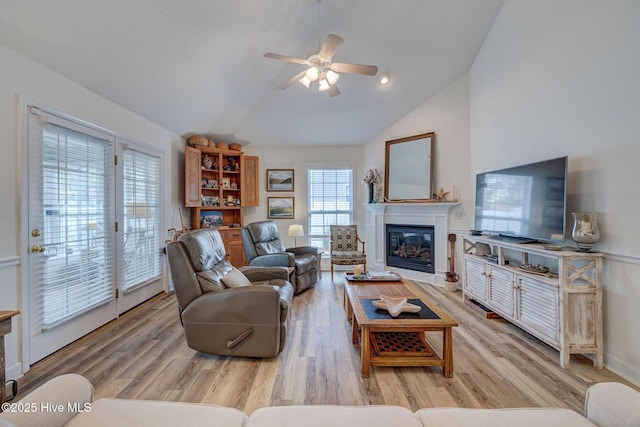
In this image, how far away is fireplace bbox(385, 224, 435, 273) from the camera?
453 cm

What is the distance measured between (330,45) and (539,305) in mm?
2987

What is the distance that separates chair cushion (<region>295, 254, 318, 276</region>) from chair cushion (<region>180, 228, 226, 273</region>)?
4.68ft

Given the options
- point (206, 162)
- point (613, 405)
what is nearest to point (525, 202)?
point (613, 405)

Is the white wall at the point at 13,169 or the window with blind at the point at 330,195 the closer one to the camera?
the white wall at the point at 13,169

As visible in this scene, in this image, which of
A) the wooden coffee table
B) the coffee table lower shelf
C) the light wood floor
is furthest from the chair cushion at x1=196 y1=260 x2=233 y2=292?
the coffee table lower shelf

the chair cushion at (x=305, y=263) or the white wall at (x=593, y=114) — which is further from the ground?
the white wall at (x=593, y=114)

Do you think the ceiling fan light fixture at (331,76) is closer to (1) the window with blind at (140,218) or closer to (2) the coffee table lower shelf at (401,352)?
(2) the coffee table lower shelf at (401,352)

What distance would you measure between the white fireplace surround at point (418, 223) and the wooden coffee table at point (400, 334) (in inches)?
83.7

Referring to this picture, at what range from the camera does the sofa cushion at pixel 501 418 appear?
0.92m

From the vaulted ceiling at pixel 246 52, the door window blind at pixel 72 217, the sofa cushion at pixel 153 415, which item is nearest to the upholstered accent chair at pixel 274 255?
the door window blind at pixel 72 217

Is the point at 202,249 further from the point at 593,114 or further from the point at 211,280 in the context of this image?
the point at 593,114

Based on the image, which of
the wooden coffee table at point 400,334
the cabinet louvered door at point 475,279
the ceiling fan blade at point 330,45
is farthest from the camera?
the cabinet louvered door at point 475,279

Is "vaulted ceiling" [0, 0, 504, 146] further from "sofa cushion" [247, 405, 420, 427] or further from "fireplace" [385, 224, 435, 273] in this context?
"sofa cushion" [247, 405, 420, 427]

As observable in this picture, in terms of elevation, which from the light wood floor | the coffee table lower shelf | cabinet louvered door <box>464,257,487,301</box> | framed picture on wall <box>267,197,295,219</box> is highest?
framed picture on wall <box>267,197,295,219</box>
